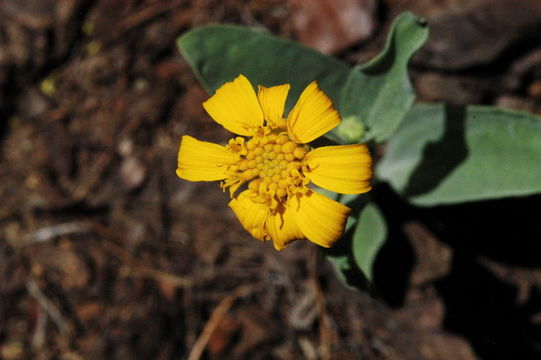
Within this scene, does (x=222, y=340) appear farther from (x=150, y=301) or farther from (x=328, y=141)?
(x=328, y=141)

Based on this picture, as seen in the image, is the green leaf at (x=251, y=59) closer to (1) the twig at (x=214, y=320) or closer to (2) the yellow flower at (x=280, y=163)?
(2) the yellow flower at (x=280, y=163)

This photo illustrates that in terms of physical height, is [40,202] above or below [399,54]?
below

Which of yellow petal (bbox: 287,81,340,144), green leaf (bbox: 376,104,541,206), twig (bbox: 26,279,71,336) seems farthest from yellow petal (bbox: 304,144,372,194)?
twig (bbox: 26,279,71,336)

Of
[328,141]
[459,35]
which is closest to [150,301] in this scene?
[328,141]

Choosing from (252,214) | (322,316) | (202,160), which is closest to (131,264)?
(322,316)

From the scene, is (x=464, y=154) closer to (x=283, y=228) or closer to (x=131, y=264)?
(x=283, y=228)

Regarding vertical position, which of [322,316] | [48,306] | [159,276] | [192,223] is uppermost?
[192,223]
